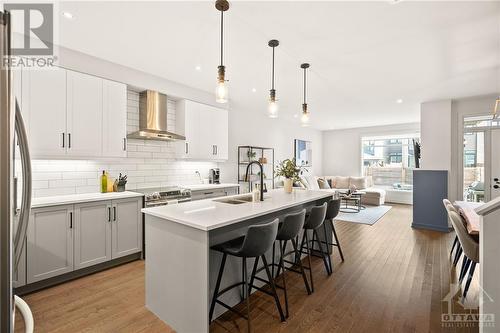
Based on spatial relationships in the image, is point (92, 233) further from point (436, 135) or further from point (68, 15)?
point (436, 135)

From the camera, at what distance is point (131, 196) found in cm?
331

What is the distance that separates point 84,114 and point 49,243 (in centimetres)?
160

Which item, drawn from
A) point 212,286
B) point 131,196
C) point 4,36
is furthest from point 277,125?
point 4,36

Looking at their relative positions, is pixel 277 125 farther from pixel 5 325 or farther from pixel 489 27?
pixel 5 325

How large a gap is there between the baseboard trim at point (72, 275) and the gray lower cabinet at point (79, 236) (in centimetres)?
7

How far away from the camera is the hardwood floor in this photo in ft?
6.74

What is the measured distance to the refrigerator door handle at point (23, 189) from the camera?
87 centimetres

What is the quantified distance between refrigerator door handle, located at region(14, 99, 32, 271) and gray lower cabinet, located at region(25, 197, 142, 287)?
2.18 metres

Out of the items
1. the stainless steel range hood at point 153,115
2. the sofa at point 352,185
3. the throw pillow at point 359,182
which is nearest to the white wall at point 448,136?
the sofa at point 352,185

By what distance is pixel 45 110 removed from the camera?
9.20 feet

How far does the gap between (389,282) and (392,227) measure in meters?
2.79
